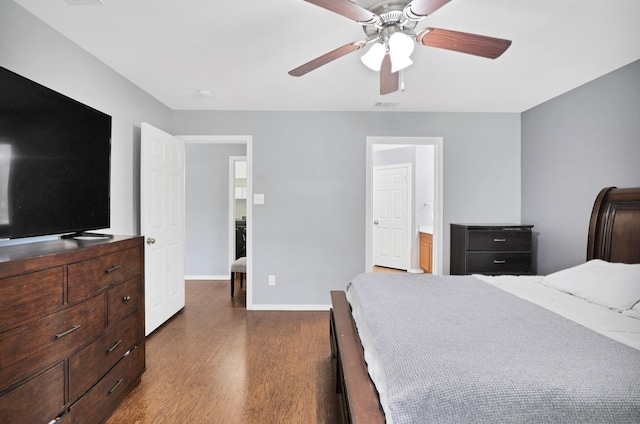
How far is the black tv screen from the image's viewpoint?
1.39 m

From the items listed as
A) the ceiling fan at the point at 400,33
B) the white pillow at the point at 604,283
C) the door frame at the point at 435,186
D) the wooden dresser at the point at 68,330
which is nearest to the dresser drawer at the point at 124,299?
the wooden dresser at the point at 68,330

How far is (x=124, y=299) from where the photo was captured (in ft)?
6.25

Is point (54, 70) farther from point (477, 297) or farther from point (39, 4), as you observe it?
point (477, 297)

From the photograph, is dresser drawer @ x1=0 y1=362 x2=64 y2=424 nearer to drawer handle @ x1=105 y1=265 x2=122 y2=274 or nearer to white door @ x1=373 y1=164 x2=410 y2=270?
drawer handle @ x1=105 y1=265 x2=122 y2=274

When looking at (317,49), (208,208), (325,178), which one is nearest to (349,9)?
(317,49)

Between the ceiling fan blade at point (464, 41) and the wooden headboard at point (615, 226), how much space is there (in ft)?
5.85

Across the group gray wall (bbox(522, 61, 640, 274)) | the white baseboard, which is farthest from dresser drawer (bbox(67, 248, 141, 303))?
gray wall (bbox(522, 61, 640, 274))

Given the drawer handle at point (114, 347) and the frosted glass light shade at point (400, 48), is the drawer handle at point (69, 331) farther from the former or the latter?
the frosted glass light shade at point (400, 48)

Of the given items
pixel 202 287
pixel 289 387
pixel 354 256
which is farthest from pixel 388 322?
pixel 202 287

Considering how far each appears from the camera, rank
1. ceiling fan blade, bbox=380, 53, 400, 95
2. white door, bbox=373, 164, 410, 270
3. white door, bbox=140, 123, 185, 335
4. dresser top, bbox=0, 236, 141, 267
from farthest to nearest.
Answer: white door, bbox=373, 164, 410, 270 → white door, bbox=140, 123, 185, 335 → ceiling fan blade, bbox=380, 53, 400, 95 → dresser top, bbox=0, 236, 141, 267

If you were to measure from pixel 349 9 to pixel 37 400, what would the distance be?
84.2 inches

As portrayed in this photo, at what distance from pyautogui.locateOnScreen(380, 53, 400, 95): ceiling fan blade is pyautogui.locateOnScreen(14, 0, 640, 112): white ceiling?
29 centimetres

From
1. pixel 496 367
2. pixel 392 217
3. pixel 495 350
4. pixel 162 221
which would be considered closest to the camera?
pixel 496 367

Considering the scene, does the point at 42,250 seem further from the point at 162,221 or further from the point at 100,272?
the point at 162,221
